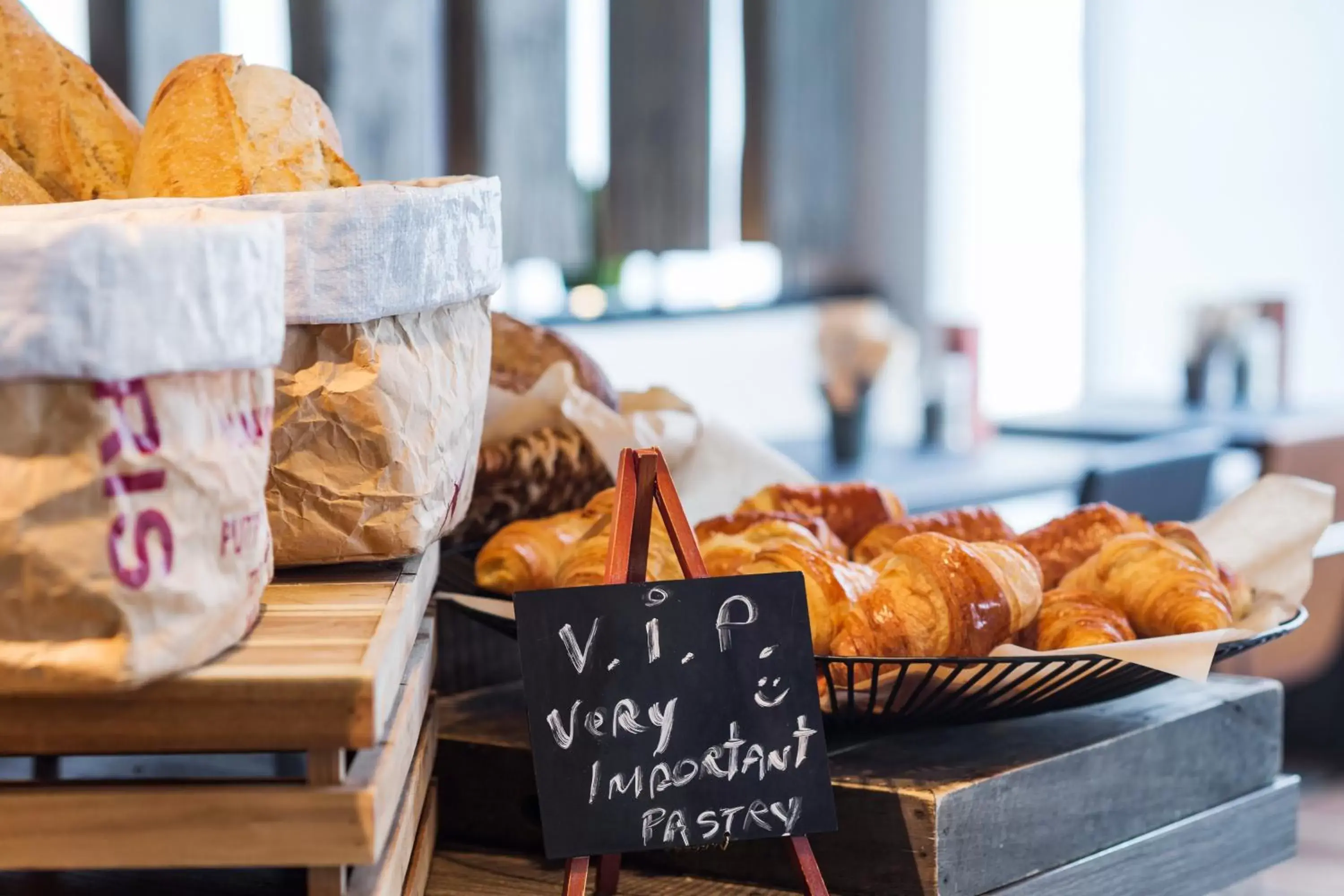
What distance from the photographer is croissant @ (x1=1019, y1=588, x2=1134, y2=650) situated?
3.09 feet

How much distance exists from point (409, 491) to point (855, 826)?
0.34 m

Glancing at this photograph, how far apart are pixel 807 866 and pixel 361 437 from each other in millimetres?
344

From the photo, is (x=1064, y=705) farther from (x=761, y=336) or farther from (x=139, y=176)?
(x=761, y=336)

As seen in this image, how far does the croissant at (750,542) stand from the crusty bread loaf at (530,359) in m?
0.26

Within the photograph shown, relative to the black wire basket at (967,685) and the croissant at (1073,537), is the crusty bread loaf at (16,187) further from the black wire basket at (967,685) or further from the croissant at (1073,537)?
the croissant at (1073,537)

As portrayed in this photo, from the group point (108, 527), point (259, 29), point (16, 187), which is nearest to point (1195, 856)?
point (108, 527)

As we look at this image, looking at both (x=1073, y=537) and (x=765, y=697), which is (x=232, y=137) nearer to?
(x=765, y=697)

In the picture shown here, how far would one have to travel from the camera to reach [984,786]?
0.89 m

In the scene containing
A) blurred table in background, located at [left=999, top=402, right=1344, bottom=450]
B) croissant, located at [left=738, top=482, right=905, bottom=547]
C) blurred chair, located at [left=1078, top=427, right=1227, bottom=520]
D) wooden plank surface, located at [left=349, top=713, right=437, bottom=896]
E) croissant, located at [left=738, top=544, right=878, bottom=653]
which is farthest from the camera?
blurred table in background, located at [left=999, top=402, right=1344, bottom=450]

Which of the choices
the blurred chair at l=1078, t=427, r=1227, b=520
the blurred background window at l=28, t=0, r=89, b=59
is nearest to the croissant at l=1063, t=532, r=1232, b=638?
the blurred chair at l=1078, t=427, r=1227, b=520

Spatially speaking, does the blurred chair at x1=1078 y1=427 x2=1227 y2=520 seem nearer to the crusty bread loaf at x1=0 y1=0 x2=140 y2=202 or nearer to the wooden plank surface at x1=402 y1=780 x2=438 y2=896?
the wooden plank surface at x1=402 y1=780 x2=438 y2=896

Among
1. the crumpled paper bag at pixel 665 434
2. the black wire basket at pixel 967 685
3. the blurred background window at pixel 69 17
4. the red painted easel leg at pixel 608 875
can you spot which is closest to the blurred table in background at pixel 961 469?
the crumpled paper bag at pixel 665 434

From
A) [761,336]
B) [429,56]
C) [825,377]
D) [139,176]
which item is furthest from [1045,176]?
[139,176]

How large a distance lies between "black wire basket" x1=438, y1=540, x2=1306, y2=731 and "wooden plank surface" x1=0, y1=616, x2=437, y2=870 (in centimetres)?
32
